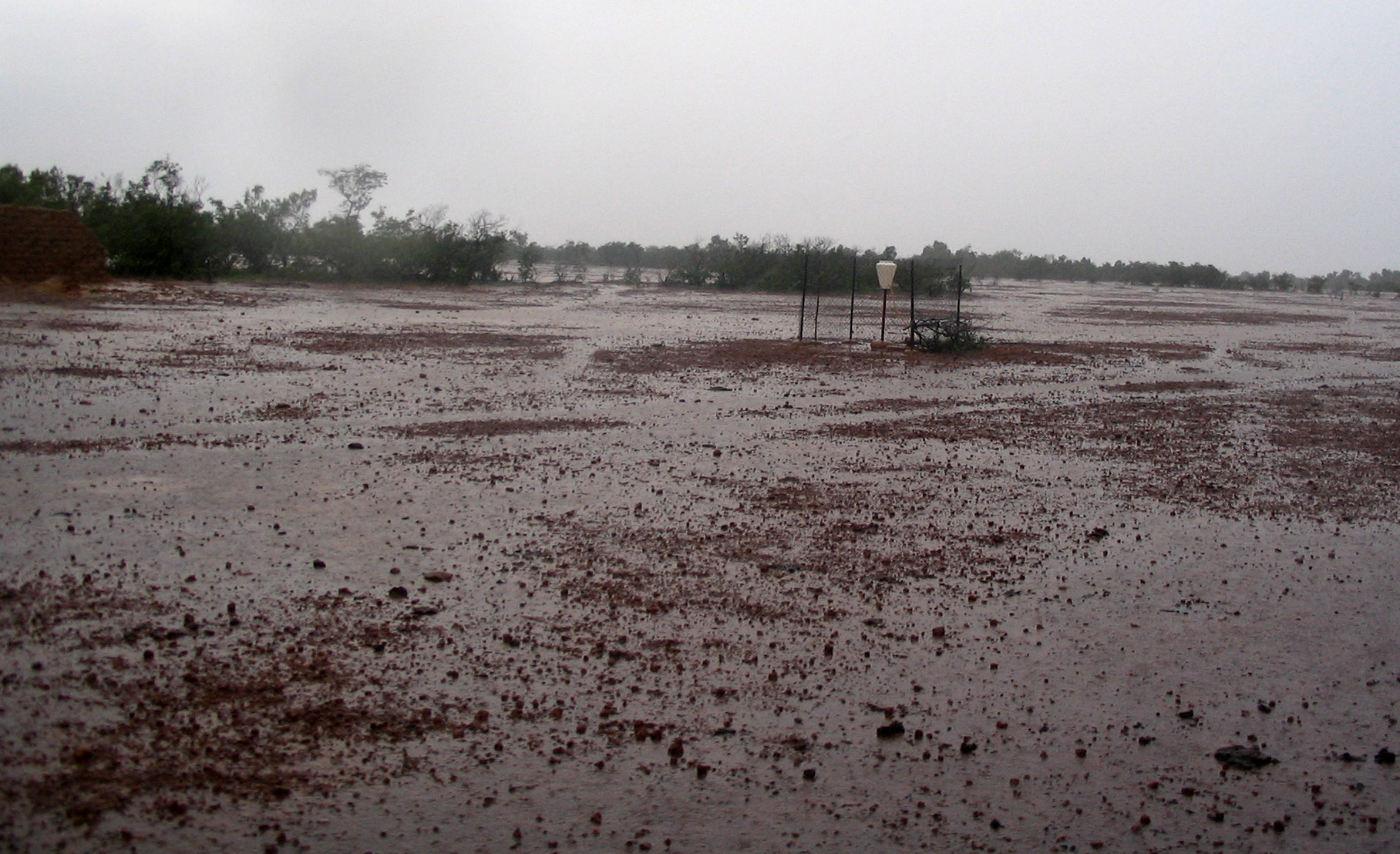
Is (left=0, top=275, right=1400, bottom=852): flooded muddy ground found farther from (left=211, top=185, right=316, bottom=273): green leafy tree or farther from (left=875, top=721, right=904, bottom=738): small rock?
(left=211, top=185, right=316, bottom=273): green leafy tree

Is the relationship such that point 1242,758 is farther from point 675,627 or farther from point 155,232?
point 155,232

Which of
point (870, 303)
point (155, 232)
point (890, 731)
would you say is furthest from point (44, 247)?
point (870, 303)

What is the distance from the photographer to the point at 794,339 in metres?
27.1

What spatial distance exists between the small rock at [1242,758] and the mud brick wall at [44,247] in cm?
2777

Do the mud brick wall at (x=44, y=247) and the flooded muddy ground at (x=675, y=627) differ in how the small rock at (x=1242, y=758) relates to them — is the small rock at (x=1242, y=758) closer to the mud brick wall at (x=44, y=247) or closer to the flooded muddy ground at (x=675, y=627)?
the flooded muddy ground at (x=675, y=627)

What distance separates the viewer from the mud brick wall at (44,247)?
26594 millimetres

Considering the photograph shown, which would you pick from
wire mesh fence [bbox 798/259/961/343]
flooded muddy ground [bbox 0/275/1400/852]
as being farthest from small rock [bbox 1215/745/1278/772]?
wire mesh fence [bbox 798/259/961/343]

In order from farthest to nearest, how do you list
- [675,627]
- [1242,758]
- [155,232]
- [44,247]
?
[155,232] < [44,247] < [675,627] < [1242,758]

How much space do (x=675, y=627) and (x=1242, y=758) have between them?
278 cm

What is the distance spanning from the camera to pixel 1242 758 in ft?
16.5

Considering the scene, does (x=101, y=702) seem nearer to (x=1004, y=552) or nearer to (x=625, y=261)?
(x=1004, y=552)

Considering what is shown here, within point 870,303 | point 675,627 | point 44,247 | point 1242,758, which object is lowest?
point 1242,758

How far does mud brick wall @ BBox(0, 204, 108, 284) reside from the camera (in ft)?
87.2

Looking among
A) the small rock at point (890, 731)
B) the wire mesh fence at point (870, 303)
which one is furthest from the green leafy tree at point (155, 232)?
the small rock at point (890, 731)
